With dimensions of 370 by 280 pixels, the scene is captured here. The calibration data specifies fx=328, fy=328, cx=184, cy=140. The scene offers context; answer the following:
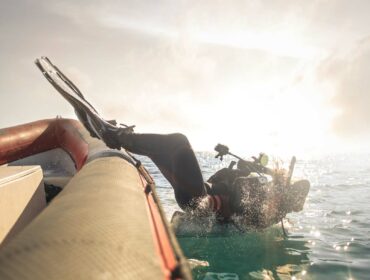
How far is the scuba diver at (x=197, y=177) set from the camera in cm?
507

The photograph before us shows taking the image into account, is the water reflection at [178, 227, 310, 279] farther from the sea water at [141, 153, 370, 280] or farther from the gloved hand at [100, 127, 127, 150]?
the gloved hand at [100, 127, 127, 150]

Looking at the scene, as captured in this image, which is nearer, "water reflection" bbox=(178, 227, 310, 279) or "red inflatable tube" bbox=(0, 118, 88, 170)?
"water reflection" bbox=(178, 227, 310, 279)

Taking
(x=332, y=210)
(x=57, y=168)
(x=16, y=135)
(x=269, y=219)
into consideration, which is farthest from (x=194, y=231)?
(x=332, y=210)

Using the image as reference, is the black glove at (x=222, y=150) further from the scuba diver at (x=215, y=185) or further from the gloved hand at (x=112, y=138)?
the gloved hand at (x=112, y=138)

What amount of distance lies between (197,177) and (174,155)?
0.54 meters

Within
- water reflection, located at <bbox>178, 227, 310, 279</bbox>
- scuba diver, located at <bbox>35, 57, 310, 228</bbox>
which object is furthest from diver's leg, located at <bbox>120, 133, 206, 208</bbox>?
water reflection, located at <bbox>178, 227, 310, 279</bbox>

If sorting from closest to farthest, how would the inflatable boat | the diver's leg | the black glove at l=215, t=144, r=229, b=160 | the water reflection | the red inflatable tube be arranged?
the inflatable boat
the diver's leg
the water reflection
the red inflatable tube
the black glove at l=215, t=144, r=229, b=160

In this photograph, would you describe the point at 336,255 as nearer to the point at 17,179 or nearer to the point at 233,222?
the point at 233,222

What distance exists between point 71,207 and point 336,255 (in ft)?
19.0

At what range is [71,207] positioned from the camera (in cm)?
186

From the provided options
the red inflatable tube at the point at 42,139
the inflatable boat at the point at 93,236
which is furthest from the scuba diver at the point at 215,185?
the inflatable boat at the point at 93,236

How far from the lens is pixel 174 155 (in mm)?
4977

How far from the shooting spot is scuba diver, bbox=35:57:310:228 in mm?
5066

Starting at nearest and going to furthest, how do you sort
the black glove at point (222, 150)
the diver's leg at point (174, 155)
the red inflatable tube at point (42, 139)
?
the diver's leg at point (174, 155) < the red inflatable tube at point (42, 139) < the black glove at point (222, 150)
